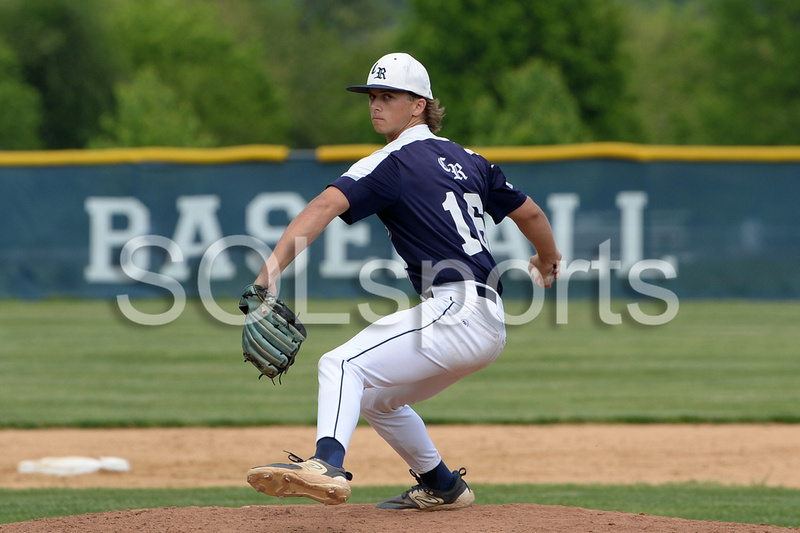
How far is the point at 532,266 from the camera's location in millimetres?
4570

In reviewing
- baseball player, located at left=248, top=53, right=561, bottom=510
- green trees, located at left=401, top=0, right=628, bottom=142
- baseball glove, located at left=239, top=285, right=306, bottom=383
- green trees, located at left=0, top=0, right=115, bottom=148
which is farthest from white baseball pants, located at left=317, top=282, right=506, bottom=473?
green trees, located at left=0, top=0, right=115, bottom=148

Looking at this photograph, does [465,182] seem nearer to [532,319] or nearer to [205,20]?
[532,319]

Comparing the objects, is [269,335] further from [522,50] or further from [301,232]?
[522,50]

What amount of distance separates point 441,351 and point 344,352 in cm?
36

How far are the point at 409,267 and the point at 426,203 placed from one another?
0.90 ft

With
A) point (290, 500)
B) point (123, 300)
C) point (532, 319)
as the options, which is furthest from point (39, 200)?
point (290, 500)

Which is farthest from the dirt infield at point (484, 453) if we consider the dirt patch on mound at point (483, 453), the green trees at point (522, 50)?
the green trees at point (522, 50)

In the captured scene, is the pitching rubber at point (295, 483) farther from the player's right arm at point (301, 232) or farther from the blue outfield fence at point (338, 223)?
the blue outfield fence at point (338, 223)

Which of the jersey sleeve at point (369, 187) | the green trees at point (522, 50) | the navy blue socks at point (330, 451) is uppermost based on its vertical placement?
the green trees at point (522, 50)

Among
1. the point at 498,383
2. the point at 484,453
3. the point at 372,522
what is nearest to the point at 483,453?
the point at 484,453

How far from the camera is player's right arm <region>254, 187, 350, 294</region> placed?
11.6ft

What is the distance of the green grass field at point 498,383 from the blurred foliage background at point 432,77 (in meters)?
10.9

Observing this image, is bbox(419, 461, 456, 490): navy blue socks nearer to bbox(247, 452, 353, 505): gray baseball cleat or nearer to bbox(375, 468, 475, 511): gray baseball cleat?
bbox(375, 468, 475, 511): gray baseball cleat

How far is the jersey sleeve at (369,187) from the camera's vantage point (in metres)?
3.70
